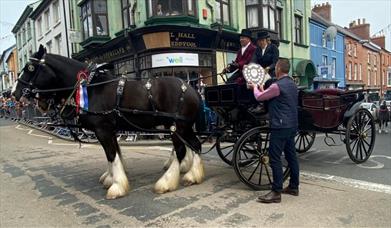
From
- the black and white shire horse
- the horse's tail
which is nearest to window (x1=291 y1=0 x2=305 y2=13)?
the horse's tail

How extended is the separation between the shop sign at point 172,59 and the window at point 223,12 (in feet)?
9.32

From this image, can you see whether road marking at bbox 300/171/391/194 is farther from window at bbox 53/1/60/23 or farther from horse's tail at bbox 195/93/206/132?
window at bbox 53/1/60/23

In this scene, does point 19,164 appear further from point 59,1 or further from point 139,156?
point 59,1

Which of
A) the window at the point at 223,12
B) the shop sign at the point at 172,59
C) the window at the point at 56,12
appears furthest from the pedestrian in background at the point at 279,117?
the window at the point at 56,12

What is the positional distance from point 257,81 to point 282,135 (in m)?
0.87

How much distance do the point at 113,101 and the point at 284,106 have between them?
8.04ft

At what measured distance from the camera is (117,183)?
505 centimetres

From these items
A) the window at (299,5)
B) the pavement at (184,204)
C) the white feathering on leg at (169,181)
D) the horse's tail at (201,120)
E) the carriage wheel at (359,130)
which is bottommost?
the pavement at (184,204)

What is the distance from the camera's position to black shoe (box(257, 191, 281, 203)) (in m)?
4.50

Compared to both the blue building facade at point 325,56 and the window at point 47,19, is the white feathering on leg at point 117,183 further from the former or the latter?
the window at point 47,19

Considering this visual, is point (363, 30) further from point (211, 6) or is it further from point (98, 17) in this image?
point (98, 17)

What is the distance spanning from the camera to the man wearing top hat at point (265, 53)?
5.70 meters

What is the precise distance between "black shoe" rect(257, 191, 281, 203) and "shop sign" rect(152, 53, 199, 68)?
10.4m

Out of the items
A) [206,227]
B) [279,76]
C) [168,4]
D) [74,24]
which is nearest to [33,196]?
[206,227]
